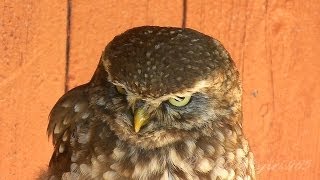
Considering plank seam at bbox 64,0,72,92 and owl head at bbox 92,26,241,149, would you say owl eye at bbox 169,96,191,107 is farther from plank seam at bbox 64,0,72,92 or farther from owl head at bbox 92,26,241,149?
plank seam at bbox 64,0,72,92

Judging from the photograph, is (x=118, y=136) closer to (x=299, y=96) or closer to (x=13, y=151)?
(x=13, y=151)

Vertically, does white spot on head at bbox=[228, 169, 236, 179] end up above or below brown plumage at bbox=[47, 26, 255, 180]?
below

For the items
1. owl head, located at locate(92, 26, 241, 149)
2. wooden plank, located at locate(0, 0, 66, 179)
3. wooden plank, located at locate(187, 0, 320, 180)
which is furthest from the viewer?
wooden plank, located at locate(187, 0, 320, 180)

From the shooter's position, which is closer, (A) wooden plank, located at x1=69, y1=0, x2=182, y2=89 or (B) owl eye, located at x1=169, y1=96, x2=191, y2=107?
(B) owl eye, located at x1=169, y1=96, x2=191, y2=107

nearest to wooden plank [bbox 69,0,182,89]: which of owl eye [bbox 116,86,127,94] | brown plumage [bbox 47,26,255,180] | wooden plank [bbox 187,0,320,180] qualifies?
wooden plank [bbox 187,0,320,180]

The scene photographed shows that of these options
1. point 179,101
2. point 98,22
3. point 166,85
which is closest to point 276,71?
point 98,22

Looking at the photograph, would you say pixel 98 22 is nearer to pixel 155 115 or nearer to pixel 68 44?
pixel 68 44

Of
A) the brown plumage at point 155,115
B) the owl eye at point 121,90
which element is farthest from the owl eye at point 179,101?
the owl eye at point 121,90

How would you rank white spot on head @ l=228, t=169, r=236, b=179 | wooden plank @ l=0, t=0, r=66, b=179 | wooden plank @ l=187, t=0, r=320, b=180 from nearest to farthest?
1. white spot on head @ l=228, t=169, r=236, b=179
2. wooden plank @ l=0, t=0, r=66, b=179
3. wooden plank @ l=187, t=0, r=320, b=180
